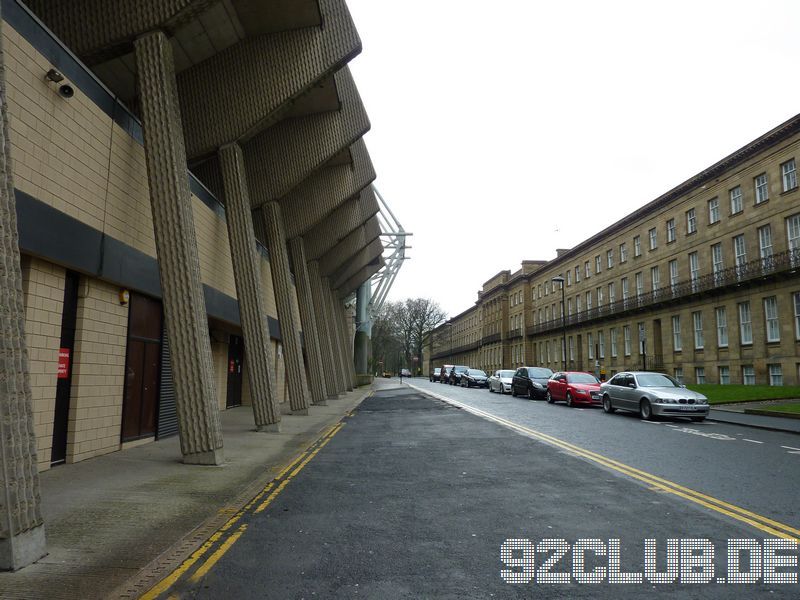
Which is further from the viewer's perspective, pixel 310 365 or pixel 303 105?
pixel 310 365

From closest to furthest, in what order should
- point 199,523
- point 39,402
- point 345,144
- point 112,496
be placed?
point 199,523 → point 112,496 → point 39,402 → point 345,144

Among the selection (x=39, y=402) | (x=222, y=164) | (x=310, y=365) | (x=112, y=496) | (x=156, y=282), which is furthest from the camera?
(x=310, y=365)

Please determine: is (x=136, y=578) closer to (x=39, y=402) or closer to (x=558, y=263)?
(x=39, y=402)

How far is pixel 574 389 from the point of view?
24172 millimetres

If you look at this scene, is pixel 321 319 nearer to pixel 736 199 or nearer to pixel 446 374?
pixel 736 199

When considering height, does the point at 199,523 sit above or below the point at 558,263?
below

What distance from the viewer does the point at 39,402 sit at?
328 inches

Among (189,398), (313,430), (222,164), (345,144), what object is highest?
(345,144)

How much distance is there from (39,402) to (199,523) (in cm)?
420

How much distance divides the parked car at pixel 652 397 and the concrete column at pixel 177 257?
13378mm

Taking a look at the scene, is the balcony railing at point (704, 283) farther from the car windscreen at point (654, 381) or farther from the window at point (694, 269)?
the car windscreen at point (654, 381)

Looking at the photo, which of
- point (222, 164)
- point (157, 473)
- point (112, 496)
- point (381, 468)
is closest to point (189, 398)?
point (157, 473)

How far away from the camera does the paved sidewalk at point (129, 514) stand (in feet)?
13.7

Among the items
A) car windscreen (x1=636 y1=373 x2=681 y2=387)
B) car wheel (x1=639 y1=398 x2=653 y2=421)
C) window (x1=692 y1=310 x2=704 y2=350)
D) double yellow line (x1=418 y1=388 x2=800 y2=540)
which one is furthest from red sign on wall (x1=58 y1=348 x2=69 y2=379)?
window (x1=692 y1=310 x2=704 y2=350)
